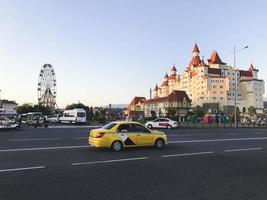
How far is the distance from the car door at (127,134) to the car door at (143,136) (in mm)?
224

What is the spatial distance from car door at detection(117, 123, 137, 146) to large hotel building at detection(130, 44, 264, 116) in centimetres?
11517

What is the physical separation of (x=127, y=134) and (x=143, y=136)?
0.95 metres

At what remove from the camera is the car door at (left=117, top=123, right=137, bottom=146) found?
14.2 meters

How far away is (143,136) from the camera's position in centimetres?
1485

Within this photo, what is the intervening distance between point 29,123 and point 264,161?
4079 centimetres

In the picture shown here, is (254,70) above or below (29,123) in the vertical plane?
above

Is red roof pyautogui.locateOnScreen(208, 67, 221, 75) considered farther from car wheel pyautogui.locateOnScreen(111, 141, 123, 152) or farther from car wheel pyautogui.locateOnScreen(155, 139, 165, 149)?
car wheel pyautogui.locateOnScreen(111, 141, 123, 152)

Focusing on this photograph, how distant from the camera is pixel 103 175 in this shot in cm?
866

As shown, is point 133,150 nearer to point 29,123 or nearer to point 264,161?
point 264,161

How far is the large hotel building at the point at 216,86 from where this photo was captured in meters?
135

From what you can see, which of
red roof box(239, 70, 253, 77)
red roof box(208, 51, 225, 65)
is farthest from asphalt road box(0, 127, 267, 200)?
red roof box(239, 70, 253, 77)

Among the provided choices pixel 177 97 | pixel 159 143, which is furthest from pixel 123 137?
pixel 177 97

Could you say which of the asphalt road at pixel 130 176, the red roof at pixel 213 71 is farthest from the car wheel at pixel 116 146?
the red roof at pixel 213 71

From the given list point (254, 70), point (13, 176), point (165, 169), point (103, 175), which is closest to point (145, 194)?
point (103, 175)
